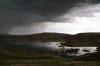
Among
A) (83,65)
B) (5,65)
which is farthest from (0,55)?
(83,65)

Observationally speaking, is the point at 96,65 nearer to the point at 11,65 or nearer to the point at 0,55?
the point at 11,65

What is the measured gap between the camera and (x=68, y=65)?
69438 millimetres

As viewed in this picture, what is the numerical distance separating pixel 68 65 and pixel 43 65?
33.1ft

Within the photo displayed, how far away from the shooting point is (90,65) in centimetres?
7019

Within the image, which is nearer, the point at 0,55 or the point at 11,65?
the point at 11,65

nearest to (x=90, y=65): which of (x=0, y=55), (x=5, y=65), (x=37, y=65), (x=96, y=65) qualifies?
(x=96, y=65)

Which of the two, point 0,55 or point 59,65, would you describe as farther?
point 0,55

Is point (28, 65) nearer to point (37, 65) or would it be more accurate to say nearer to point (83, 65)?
point (37, 65)

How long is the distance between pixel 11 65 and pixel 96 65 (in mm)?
34393

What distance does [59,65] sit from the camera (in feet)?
227

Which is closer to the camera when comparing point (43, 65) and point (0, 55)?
point (43, 65)

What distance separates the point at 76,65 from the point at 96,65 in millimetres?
8401

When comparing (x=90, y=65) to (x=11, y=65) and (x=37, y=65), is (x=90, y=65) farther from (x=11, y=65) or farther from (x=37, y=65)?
(x=11, y=65)

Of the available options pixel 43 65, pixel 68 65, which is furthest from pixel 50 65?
pixel 68 65
